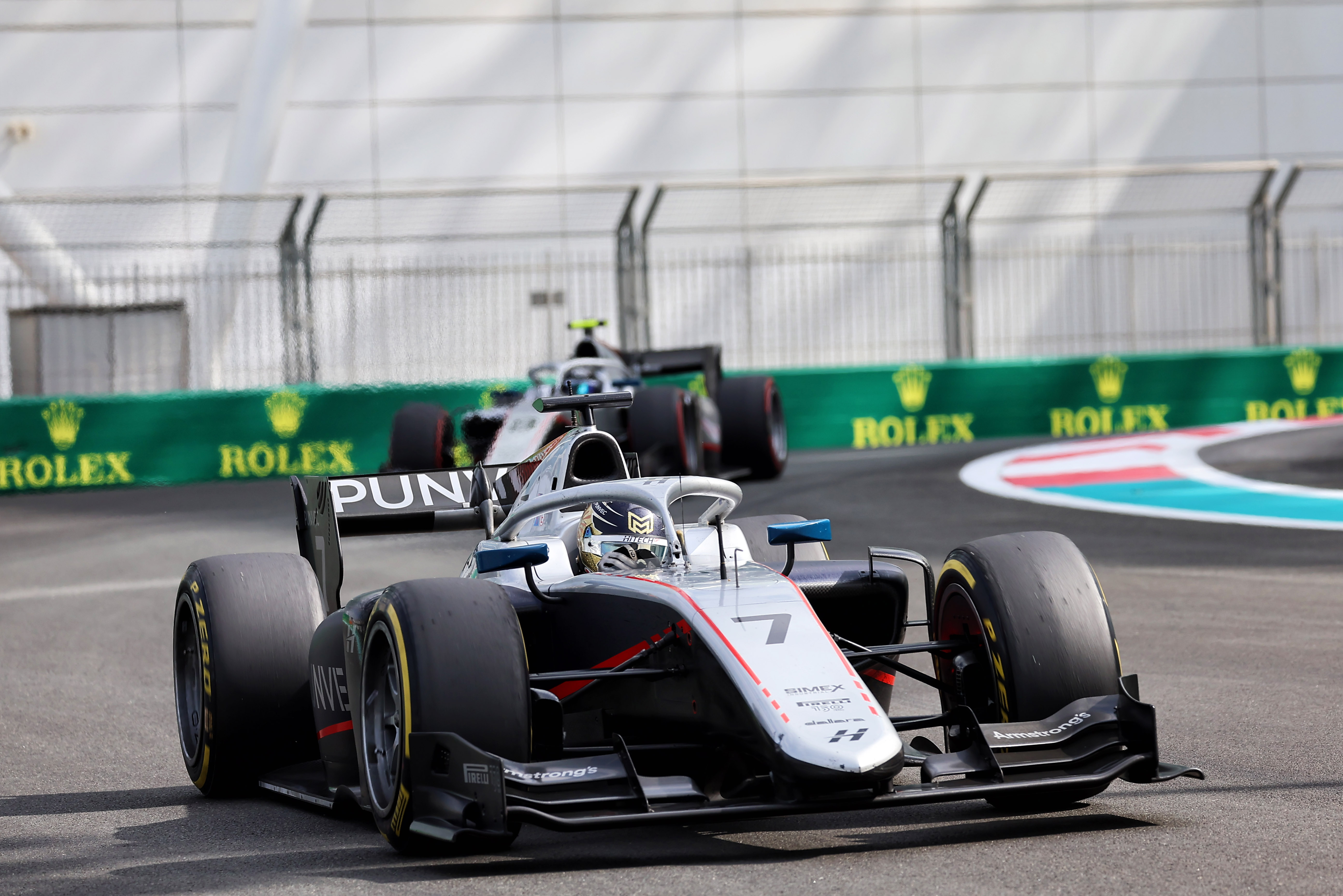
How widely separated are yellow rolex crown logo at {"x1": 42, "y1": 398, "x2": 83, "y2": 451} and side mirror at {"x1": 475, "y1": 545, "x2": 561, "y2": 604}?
42.6 feet

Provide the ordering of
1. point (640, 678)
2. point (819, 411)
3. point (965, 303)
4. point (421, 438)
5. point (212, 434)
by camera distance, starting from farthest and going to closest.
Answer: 1. point (965, 303)
2. point (819, 411)
3. point (212, 434)
4. point (421, 438)
5. point (640, 678)

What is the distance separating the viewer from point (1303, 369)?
64.3 ft

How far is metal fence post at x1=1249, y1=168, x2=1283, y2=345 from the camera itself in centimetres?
1964

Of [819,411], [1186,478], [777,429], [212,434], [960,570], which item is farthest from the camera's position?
[819,411]

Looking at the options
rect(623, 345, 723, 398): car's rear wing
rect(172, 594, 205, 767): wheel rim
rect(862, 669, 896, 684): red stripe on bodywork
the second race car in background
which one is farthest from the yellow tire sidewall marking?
rect(623, 345, 723, 398): car's rear wing

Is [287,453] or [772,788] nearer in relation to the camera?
[772,788]

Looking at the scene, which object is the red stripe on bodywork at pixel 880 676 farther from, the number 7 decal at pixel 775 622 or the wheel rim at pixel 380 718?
the wheel rim at pixel 380 718


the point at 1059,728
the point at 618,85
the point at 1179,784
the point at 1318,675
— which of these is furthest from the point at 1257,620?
→ the point at 618,85

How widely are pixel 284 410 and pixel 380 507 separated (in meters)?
11.0

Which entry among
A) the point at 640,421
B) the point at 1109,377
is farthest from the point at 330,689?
the point at 1109,377

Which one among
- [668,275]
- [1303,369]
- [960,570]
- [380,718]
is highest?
[668,275]

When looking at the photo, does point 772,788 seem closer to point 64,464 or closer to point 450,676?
point 450,676

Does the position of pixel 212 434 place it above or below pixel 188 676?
above

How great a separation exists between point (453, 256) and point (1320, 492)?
12.0 m
